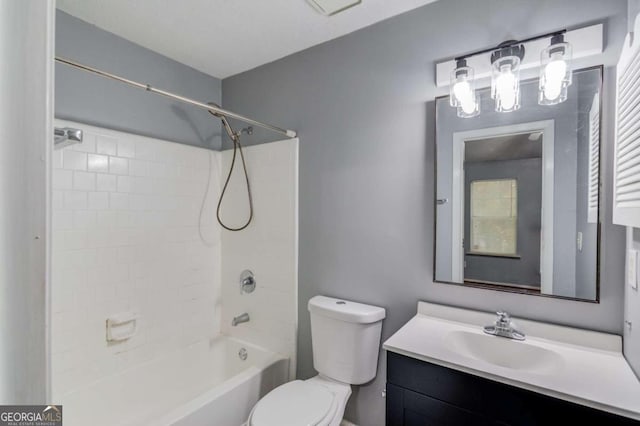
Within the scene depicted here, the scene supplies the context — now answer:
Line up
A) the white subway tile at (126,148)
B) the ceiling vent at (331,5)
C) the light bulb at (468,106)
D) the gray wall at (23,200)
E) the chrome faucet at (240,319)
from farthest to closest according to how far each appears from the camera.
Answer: the chrome faucet at (240,319) < the white subway tile at (126,148) < the ceiling vent at (331,5) < the light bulb at (468,106) < the gray wall at (23,200)

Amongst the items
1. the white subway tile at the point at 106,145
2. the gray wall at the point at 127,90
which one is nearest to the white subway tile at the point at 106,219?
the white subway tile at the point at 106,145

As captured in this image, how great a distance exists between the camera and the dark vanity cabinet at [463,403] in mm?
969

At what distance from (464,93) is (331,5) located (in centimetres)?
81

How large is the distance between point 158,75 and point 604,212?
8.38ft

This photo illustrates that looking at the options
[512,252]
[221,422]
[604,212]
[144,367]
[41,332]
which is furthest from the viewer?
[144,367]

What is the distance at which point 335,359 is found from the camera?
5.63 feet

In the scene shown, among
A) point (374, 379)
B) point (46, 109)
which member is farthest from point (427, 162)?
point (46, 109)

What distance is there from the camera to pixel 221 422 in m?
1.62

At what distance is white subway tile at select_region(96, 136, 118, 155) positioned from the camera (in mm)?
1820

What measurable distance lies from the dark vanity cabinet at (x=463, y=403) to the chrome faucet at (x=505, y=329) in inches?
13.1

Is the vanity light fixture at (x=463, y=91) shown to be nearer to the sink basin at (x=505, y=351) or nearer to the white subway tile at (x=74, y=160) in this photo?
the sink basin at (x=505, y=351)

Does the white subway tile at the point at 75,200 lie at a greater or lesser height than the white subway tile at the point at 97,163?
lesser

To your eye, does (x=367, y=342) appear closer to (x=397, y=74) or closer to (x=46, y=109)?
(x=397, y=74)

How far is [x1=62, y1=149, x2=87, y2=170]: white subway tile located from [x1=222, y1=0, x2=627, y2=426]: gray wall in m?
1.18
